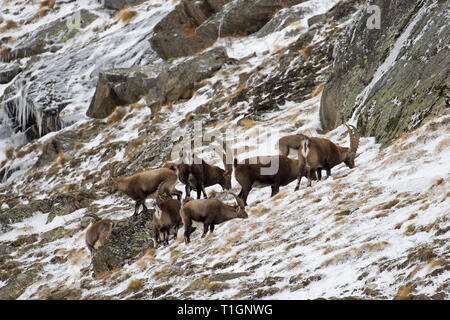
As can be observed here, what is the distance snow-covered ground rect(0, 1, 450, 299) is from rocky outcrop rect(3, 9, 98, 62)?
25.6 meters

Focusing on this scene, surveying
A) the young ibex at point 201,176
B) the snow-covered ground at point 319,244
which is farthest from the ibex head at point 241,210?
the young ibex at point 201,176

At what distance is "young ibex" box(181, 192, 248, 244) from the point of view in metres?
11.6

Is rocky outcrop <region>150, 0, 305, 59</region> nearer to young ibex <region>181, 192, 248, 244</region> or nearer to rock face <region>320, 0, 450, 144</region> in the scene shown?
rock face <region>320, 0, 450, 144</region>

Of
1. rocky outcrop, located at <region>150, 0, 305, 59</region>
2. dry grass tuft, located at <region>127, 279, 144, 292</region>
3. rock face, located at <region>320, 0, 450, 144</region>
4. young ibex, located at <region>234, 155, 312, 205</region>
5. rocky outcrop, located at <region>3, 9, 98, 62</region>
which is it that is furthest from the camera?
rocky outcrop, located at <region>3, 9, 98, 62</region>

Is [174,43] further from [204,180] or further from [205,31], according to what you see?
[204,180]

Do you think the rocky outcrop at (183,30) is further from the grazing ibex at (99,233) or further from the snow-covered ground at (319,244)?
the grazing ibex at (99,233)

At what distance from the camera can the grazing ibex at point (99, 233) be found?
43.7 feet

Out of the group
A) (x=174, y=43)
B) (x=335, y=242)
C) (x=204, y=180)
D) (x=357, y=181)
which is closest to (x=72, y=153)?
(x=174, y=43)

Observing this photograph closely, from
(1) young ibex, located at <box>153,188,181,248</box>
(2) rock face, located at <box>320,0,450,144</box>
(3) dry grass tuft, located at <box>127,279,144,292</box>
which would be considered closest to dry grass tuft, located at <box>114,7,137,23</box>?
(2) rock face, located at <box>320,0,450,144</box>

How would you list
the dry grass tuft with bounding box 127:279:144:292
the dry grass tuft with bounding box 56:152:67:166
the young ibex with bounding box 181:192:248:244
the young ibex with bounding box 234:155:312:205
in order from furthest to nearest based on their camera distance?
the dry grass tuft with bounding box 56:152:67:166, the young ibex with bounding box 234:155:312:205, the young ibex with bounding box 181:192:248:244, the dry grass tuft with bounding box 127:279:144:292

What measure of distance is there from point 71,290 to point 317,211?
17.0 ft

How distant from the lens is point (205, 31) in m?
32.8

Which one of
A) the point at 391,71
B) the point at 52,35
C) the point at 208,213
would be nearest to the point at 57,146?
the point at 52,35

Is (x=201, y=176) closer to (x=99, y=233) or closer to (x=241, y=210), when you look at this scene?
(x=241, y=210)
